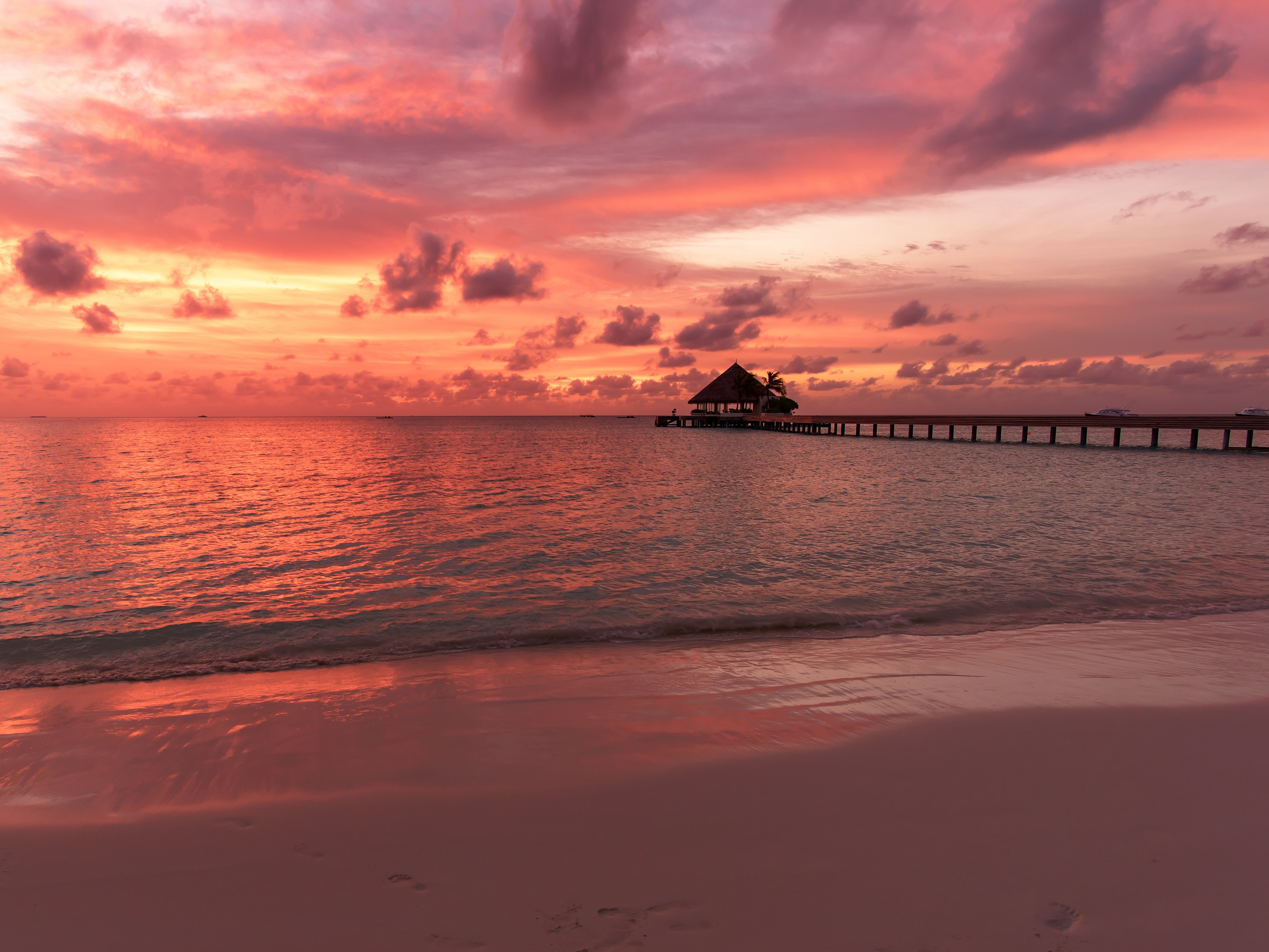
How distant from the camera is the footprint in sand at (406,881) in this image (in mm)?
3209

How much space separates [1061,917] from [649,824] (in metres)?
2.12

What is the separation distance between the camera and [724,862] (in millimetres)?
3371

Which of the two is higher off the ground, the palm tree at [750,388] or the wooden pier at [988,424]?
the palm tree at [750,388]

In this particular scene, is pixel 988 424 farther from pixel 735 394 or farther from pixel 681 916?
pixel 681 916

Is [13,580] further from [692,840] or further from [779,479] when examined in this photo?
[779,479]

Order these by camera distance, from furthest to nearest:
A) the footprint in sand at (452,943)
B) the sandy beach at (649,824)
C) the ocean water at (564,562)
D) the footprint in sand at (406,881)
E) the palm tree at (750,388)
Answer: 1. the palm tree at (750,388)
2. the ocean water at (564,562)
3. the footprint in sand at (406,881)
4. the sandy beach at (649,824)
5. the footprint in sand at (452,943)

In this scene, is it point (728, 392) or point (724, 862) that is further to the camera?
point (728, 392)

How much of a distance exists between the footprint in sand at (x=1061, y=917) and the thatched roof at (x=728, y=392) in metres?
97.2

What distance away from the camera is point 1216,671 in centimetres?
662

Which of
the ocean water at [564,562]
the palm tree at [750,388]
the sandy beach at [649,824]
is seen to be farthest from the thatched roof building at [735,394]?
the sandy beach at [649,824]

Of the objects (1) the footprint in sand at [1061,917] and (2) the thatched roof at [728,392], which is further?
(2) the thatched roof at [728,392]

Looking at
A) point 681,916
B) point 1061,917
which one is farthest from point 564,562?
point 1061,917

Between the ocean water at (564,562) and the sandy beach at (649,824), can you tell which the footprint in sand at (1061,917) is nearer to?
the sandy beach at (649,824)

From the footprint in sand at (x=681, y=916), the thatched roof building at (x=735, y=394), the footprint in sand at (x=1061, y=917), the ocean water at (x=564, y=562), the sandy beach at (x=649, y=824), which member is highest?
the thatched roof building at (x=735, y=394)
